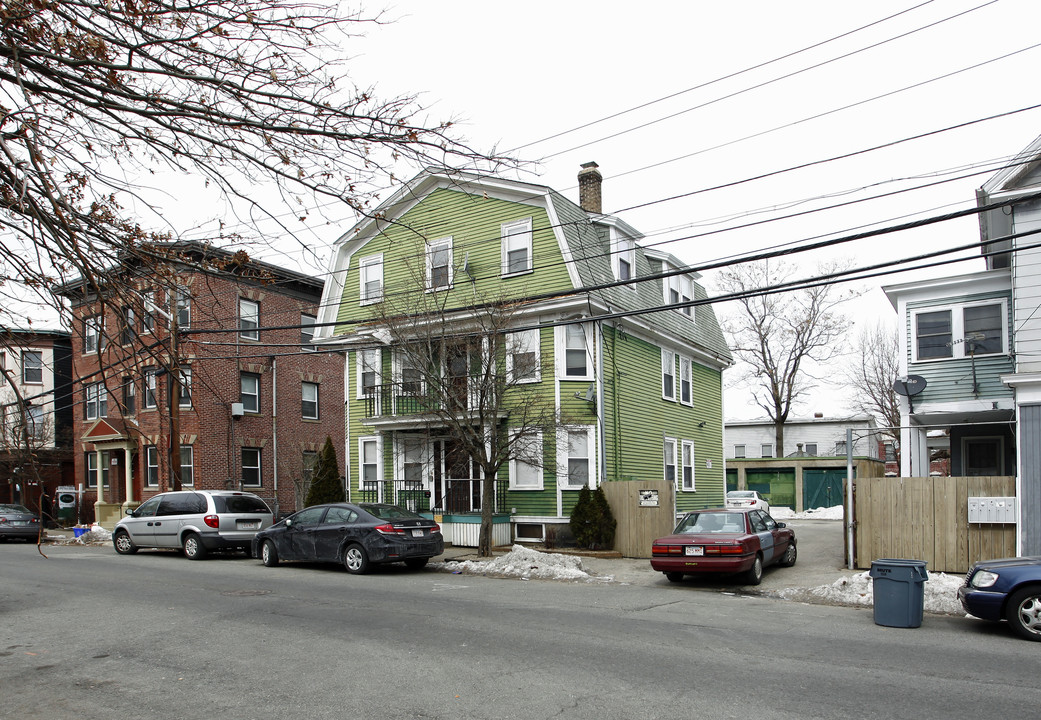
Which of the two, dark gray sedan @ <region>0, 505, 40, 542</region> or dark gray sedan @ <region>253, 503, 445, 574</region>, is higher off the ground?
dark gray sedan @ <region>253, 503, 445, 574</region>

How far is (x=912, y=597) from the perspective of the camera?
10.2 meters

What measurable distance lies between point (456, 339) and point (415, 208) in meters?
6.88

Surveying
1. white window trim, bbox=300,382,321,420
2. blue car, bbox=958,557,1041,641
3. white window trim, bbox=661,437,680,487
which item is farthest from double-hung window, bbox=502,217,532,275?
white window trim, bbox=300,382,321,420

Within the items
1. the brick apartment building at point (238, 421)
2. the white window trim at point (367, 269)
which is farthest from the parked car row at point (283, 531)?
the white window trim at point (367, 269)

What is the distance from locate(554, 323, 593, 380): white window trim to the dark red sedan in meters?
6.22

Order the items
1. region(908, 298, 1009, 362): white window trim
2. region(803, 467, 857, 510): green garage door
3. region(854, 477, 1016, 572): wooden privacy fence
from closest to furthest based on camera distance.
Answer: region(854, 477, 1016, 572): wooden privacy fence
region(908, 298, 1009, 362): white window trim
region(803, 467, 857, 510): green garage door

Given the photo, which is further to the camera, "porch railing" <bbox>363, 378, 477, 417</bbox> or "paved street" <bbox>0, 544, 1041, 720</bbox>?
"porch railing" <bbox>363, 378, 477, 417</bbox>

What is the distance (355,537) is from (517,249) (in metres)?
9.07

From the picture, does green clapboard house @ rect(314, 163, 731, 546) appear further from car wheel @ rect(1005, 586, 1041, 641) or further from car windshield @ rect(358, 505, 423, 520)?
car wheel @ rect(1005, 586, 1041, 641)

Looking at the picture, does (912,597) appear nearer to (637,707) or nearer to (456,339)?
(637,707)

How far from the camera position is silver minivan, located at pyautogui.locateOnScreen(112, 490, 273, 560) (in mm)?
19328

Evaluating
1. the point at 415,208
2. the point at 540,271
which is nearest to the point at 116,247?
the point at 540,271

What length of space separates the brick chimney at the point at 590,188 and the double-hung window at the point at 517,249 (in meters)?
2.96

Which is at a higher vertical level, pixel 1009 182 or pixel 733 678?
pixel 1009 182
